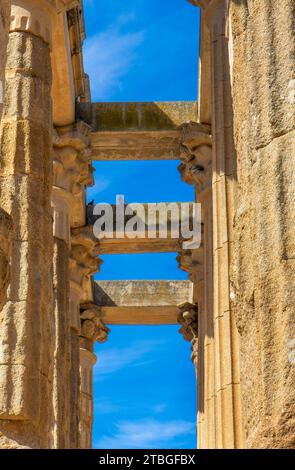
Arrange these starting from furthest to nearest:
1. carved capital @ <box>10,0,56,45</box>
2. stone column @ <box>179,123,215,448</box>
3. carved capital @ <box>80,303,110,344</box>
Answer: carved capital @ <box>80,303,110,344</box> < stone column @ <box>179,123,215,448</box> < carved capital @ <box>10,0,56,45</box>

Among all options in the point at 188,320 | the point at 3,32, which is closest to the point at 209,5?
the point at 3,32

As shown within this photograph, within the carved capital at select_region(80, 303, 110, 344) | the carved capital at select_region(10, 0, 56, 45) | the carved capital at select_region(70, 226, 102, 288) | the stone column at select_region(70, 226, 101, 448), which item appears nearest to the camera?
the carved capital at select_region(10, 0, 56, 45)

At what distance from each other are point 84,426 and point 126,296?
403 cm

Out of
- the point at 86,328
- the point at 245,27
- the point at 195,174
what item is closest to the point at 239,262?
the point at 245,27

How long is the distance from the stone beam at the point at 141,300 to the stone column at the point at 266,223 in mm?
21866

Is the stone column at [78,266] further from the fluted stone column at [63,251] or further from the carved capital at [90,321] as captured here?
the carved capital at [90,321]

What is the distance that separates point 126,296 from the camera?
2980cm

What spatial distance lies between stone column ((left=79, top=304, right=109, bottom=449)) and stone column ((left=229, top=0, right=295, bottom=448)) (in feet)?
71.8

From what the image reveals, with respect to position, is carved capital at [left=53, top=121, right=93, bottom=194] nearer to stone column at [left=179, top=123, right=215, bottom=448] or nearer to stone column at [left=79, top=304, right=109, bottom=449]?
stone column at [left=179, top=123, right=215, bottom=448]

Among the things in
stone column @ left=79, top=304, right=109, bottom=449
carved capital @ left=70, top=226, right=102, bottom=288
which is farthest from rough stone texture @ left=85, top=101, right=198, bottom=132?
stone column @ left=79, top=304, right=109, bottom=449

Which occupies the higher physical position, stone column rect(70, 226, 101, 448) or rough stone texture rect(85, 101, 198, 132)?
rough stone texture rect(85, 101, 198, 132)

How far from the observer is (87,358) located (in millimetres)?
29656

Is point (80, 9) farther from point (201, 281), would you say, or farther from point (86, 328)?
point (86, 328)

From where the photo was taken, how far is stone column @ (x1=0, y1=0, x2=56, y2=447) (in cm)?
1279
